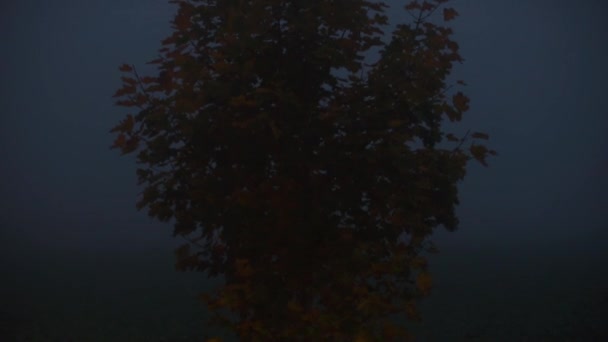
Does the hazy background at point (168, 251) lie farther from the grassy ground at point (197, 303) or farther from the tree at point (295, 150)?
the tree at point (295, 150)

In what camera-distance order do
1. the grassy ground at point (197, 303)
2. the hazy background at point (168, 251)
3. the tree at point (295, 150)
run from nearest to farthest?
the tree at point (295, 150), the grassy ground at point (197, 303), the hazy background at point (168, 251)

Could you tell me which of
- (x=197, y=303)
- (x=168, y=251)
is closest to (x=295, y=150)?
(x=197, y=303)

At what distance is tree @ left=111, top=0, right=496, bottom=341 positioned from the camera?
532cm

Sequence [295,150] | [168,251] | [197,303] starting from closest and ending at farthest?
[295,150] < [197,303] < [168,251]

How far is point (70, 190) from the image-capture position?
4171 inches

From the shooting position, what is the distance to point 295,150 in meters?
5.66

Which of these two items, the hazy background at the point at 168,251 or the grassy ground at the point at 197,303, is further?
the hazy background at the point at 168,251

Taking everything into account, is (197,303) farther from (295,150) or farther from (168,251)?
(168,251)

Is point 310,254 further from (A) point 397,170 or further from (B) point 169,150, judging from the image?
(B) point 169,150

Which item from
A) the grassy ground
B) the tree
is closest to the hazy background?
the grassy ground

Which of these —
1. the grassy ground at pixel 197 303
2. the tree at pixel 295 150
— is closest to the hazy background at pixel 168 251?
the grassy ground at pixel 197 303

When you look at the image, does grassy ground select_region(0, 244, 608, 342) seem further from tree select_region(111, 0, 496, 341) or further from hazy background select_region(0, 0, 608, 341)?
tree select_region(111, 0, 496, 341)

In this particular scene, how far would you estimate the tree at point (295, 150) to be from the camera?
5.32 meters

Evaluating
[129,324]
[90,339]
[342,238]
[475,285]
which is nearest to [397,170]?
[342,238]
